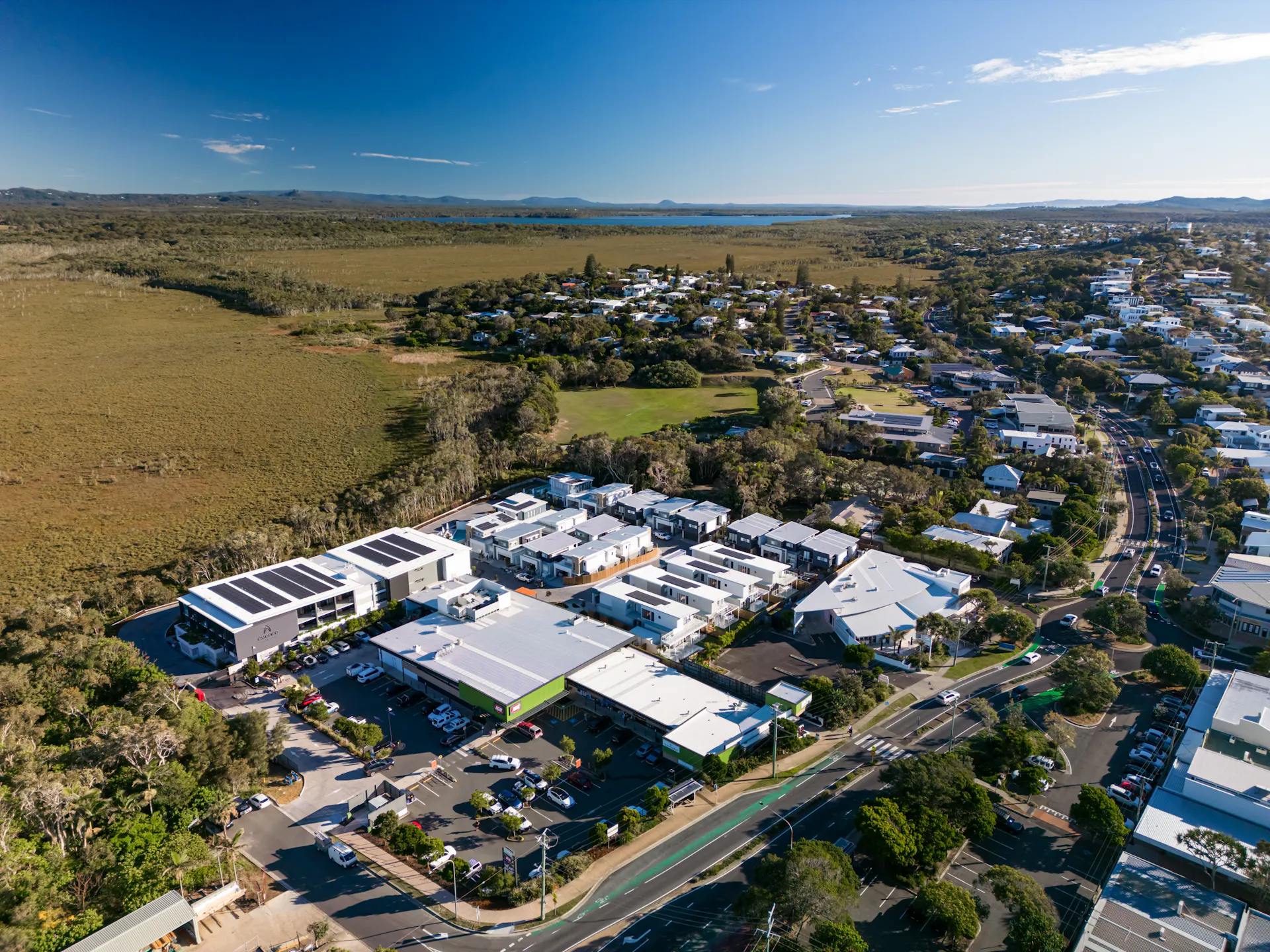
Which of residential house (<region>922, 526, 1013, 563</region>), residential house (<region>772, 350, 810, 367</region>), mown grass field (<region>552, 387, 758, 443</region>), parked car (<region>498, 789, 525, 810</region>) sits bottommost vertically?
parked car (<region>498, 789, 525, 810</region>)

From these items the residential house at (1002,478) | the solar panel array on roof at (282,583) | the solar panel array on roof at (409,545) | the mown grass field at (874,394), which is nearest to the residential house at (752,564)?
the solar panel array on roof at (409,545)

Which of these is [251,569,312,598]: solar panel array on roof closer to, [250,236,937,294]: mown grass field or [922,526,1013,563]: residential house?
[922,526,1013,563]: residential house

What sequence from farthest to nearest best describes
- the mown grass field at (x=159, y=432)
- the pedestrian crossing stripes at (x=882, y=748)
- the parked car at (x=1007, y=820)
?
the mown grass field at (x=159, y=432), the pedestrian crossing stripes at (x=882, y=748), the parked car at (x=1007, y=820)

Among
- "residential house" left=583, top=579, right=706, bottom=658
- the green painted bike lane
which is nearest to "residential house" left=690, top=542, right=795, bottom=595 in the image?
"residential house" left=583, top=579, right=706, bottom=658

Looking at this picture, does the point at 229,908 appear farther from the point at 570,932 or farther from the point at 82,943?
the point at 570,932

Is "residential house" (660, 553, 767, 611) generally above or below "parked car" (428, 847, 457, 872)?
above

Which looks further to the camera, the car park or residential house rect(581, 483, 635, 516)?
residential house rect(581, 483, 635, 516)

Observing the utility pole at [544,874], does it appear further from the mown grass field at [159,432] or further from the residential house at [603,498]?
the mown grass field at [159,432]
